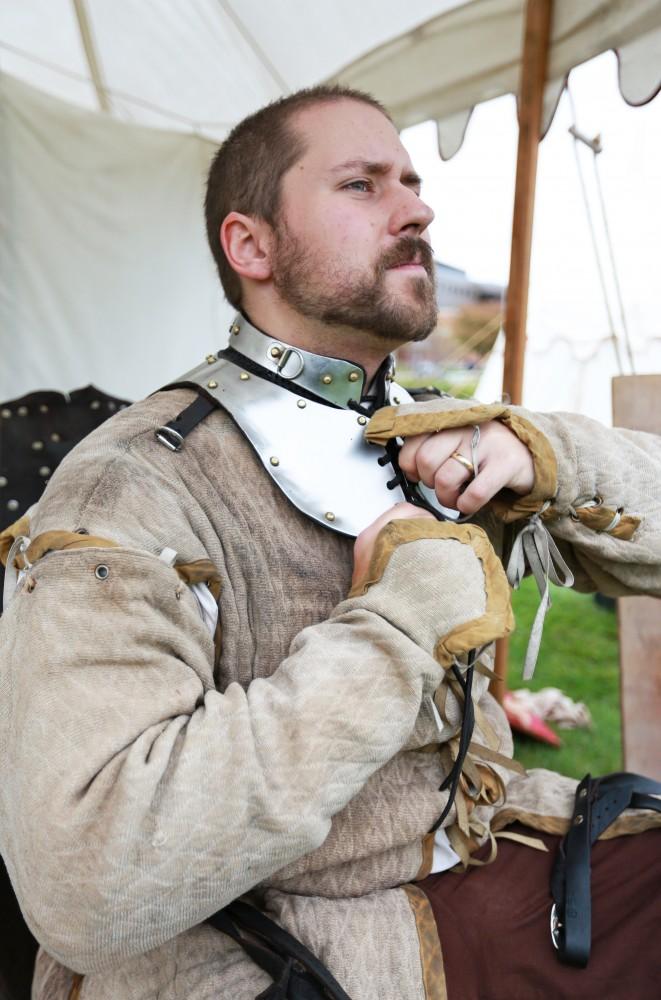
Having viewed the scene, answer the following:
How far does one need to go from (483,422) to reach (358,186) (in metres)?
0.50

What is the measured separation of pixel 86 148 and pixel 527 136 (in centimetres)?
155

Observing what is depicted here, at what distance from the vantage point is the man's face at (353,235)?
1.26 metres

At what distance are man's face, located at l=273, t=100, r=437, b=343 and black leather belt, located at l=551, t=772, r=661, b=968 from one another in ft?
2.71

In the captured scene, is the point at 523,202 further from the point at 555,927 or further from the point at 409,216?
the point at 555,927

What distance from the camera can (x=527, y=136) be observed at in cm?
222

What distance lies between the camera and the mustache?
1272 mm

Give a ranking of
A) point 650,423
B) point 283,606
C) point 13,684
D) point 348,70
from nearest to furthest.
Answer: point 13,684 → point 283,606 → point 650,423 → point 348,70

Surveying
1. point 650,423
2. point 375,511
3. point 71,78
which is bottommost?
point 375,511

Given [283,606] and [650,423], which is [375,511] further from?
[650,423]

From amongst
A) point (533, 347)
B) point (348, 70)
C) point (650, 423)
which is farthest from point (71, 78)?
point (533, 347)

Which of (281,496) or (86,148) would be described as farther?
(86,148)

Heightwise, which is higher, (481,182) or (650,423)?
(481,182)

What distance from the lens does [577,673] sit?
11.7 feet

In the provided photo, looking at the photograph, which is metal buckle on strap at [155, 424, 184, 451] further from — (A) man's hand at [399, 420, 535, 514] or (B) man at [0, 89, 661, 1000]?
(A) man's hand at [399, 420, 535, 514]
